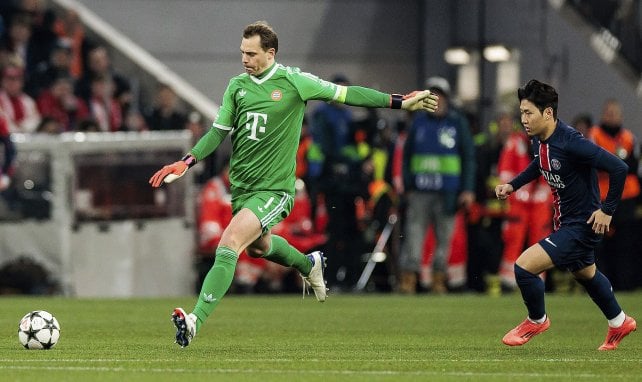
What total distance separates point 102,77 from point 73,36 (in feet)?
4.13

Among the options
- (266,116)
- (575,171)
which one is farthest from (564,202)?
(266,116)

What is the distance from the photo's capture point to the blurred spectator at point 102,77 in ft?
73.6

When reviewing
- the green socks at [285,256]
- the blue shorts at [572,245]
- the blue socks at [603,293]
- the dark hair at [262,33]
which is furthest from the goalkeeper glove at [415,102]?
the blue socks at [603,293]

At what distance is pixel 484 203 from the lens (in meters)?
21.4

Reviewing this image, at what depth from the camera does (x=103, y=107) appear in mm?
22406

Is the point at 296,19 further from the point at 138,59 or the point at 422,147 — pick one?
the point at 422,147

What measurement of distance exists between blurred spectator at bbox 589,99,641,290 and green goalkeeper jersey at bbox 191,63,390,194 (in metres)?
8.44

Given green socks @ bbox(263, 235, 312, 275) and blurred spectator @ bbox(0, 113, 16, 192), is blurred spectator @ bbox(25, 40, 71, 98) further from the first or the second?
green socks @ bbox(263, 235, 312, 275)

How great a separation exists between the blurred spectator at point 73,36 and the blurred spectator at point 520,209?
647 cm

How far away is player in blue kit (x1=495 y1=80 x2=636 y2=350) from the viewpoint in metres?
10.8

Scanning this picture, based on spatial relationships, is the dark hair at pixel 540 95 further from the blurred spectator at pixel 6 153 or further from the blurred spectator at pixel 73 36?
the blurred spectator at pixel 73 36

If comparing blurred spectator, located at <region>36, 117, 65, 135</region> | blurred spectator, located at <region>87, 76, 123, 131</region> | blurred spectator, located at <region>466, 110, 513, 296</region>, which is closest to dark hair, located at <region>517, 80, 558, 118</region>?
blurred spectator, located at <region>466, 110, 513, 296</region>

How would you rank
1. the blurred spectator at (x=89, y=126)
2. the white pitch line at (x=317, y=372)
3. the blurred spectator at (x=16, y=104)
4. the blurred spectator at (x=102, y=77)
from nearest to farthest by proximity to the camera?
the white pitch line at (x=317, y=372) < the blurred spectator at (x=89, y=126) < the blurred spectator at (x=16, y=104) < the blurred spectator at (x=102, y=77)

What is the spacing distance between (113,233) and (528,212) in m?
5.42
